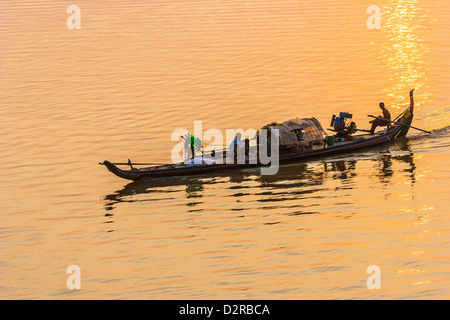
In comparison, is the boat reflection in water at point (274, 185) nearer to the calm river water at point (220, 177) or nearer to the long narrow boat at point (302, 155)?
the calm river water at point (220, 177)

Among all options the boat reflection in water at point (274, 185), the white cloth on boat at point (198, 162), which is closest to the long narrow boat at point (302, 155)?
the white cloth on boat at point (198, 162)

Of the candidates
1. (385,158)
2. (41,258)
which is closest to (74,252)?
(41,258)

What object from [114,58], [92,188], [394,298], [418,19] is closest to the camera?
[394,298]

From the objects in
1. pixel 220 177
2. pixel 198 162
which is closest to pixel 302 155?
pixel 220 177

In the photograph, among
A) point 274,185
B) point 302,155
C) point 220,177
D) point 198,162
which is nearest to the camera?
point 274,185

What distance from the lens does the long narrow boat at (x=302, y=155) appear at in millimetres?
30156

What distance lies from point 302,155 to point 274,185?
2.53m

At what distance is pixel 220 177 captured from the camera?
3075 centimetres

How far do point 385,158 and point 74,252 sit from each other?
550 inches

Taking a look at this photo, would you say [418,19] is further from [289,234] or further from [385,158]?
[289,234]

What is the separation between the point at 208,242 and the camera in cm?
2458

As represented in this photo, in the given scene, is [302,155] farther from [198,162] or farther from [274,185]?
[198,162]

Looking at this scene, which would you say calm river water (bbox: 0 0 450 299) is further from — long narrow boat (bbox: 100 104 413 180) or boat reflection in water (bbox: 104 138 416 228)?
long narrow boat (bbox: 100 104 413 180)

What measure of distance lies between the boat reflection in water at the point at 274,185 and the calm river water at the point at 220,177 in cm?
9
